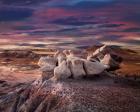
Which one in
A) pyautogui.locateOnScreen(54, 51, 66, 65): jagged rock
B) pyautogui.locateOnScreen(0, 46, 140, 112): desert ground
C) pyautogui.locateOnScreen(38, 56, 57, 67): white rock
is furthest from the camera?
pyautogui.locateOnScreen(38, 56, 57, 67): white rock

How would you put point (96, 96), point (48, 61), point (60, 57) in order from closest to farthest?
point (96, 96) → point (60, 57) → point (48, 61)

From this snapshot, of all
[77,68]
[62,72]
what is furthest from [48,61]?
[77,68]

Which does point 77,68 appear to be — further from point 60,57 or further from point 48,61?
point 48,61

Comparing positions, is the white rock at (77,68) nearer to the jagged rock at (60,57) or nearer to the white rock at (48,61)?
the jagged rock at (60,57)

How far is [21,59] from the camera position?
110 meters

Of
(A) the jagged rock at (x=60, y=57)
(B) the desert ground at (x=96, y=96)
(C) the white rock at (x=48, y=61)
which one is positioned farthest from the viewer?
(C) the white rock at (x=48, y=61)

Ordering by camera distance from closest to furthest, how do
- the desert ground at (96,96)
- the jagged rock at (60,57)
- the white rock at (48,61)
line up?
the desert ground at (96,96), the jagged rock at (60,57), the white rock at (48,61)

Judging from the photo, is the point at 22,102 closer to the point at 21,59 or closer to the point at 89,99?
the point at 89,99

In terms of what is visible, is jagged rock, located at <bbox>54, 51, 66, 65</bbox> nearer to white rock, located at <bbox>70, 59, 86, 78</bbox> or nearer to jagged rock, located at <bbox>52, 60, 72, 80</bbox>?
jagged rock, located at <bbox>52, 60, 72, 80</bbox>

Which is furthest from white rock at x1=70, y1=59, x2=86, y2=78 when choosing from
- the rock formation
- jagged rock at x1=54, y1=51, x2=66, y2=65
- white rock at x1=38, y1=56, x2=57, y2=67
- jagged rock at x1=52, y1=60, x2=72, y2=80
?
white rock at x1=38, y1=56, x2=57, y2=67

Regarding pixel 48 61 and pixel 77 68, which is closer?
pixel 77 68

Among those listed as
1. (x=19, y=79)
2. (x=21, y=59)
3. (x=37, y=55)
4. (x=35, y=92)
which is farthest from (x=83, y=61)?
(x=21, y=59)

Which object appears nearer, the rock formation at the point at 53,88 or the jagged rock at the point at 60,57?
the rock formation at the point at 53,88

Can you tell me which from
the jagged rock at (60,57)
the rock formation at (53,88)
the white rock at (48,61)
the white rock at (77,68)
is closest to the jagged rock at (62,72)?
the rock formation at (53,88)
